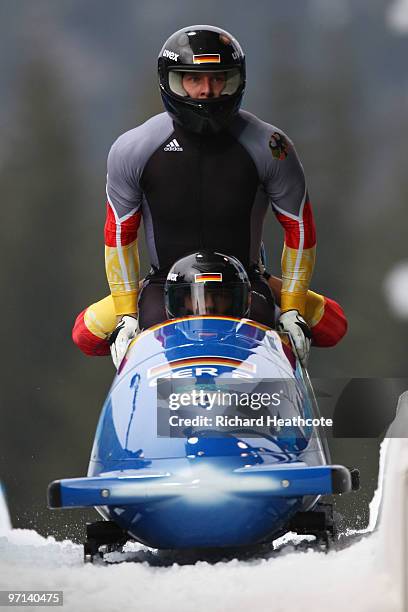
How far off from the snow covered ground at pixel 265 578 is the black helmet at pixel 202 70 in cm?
120

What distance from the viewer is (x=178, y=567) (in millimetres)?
3396

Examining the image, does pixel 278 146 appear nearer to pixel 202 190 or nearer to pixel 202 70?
pixel 202 190

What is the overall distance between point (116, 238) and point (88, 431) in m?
2.70

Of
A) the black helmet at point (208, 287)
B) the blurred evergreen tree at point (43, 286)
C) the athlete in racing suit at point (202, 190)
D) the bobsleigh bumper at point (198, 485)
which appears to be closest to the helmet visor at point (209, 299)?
the black helmet at point (208, 287)

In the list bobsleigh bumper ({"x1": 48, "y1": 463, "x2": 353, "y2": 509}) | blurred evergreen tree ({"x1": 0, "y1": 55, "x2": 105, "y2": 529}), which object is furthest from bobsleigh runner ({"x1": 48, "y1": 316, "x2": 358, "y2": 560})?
blurred evergreen tree ({"x1": 0, "y1": 55, "x2": 105, "y2": 529})

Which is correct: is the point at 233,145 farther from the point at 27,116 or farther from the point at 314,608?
the point at 27,116

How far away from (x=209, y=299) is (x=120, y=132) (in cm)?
384

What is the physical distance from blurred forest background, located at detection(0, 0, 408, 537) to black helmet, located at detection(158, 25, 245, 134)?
2.84m

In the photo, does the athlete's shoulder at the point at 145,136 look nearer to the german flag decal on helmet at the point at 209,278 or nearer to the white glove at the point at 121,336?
the white glove at the point at 121,336

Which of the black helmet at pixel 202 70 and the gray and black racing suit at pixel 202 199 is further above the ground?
the black helmet at pixel 202 70

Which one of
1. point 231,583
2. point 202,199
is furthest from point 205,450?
point 202,199

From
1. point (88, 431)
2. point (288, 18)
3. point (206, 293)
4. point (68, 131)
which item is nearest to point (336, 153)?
point (288, 18)

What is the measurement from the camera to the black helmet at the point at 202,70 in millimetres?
4277

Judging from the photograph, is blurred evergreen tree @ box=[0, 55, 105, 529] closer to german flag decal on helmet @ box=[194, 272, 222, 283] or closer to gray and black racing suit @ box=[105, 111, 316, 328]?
gray and black racing suit @ box=[105, 111, 316, 328]
